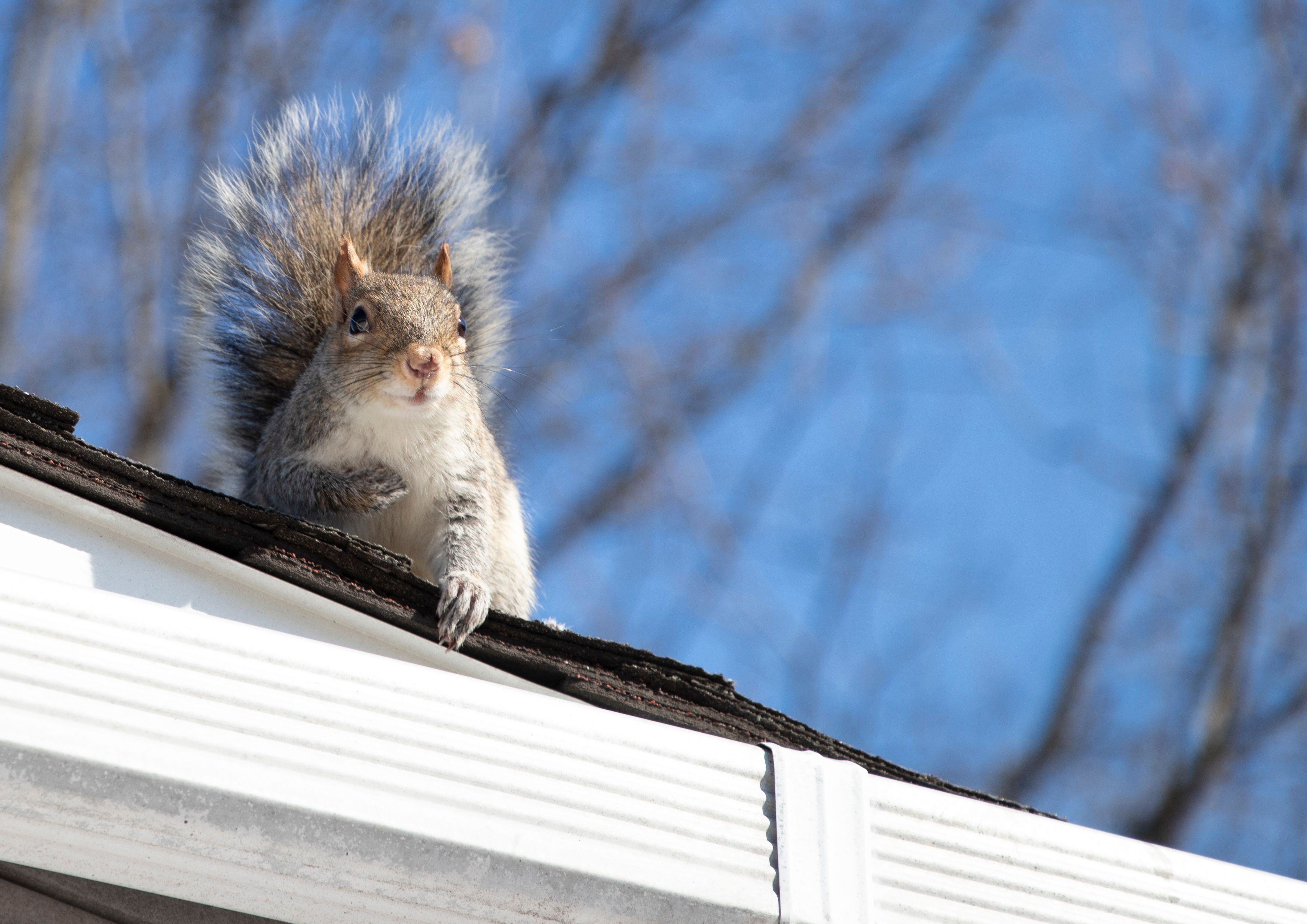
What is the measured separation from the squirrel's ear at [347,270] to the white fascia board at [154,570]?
115 centimetres

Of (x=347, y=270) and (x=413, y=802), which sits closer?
(x=413, y=802)

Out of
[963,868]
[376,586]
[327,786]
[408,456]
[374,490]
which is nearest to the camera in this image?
Result: [327,786]

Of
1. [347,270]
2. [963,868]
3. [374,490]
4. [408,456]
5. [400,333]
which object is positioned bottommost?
[963,868]

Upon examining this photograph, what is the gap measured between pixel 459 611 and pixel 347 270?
1.24 meters

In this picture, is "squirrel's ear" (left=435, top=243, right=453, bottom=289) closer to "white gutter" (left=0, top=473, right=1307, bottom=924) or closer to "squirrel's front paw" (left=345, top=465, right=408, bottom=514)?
"squirrel's front paw" (left=345, top=465, right=408, bottom=514)

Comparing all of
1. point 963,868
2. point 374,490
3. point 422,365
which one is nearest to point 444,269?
point 422,365

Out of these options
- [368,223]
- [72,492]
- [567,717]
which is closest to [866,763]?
[567,717]

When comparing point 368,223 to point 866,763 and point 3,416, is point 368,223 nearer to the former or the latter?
point 3,416

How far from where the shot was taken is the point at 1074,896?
197cm

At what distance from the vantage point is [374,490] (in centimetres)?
262

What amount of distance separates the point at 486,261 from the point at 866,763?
1.77m

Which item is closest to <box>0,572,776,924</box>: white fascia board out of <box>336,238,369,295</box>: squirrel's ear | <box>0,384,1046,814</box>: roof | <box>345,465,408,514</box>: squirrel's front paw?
<box>0,384,1046,814</box>: roof

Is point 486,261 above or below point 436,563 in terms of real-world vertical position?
above

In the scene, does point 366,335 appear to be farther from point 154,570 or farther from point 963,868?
point 963,868
